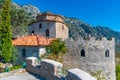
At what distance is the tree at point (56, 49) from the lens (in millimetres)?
34469

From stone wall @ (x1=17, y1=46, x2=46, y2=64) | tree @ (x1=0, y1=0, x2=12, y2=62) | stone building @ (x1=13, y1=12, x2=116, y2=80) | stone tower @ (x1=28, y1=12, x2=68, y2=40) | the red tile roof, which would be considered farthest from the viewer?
stone tower @ (x1=28, y1=12, x2=68, y2=40)

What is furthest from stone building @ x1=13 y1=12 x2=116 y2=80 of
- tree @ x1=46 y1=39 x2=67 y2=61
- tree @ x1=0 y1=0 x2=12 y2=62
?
tree @ x1=0 y1=0 x2=12 y2=62

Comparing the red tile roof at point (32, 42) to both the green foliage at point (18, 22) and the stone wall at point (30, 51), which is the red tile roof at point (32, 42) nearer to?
the stone wall at point (30, 51)

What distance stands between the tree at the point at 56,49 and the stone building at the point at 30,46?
928 millimetres

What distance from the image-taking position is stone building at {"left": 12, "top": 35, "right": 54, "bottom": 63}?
34.9 metres

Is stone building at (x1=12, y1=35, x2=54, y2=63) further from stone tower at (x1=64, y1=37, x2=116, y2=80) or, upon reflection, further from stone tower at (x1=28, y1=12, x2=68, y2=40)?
stone tower at (x1=28, y1=12, x2=68, y2=40)

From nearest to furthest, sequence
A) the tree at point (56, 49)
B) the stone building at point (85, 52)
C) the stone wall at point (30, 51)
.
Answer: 1. the tree at point (56, 49)
2. the stone wall at point (30, 51)
3. the stone building at point (85, 52)

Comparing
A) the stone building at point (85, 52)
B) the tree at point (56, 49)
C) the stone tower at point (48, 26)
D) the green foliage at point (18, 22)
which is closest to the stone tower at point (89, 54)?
the stone building at point (85, 52)

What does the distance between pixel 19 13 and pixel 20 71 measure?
218ft

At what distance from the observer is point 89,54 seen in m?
35.2

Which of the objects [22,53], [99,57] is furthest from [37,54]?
[99,57]

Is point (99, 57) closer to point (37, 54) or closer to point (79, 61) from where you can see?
point (79, 61)

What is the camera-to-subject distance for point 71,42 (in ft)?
116

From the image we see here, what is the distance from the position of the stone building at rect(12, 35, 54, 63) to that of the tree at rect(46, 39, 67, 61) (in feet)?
3.04
